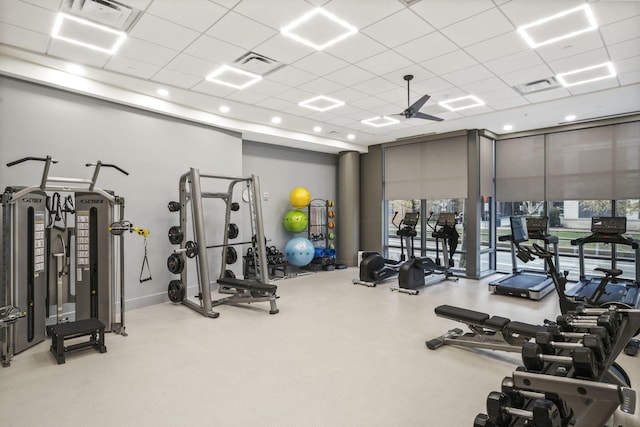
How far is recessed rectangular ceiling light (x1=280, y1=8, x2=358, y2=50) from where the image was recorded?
10.1 feet

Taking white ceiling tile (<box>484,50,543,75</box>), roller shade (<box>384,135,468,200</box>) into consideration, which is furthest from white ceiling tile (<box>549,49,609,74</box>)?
roller shade (<box>384,135,468,200</box>)

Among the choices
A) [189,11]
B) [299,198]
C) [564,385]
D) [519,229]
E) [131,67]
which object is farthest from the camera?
[299,198]

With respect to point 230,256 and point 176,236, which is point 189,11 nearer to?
point 176,236

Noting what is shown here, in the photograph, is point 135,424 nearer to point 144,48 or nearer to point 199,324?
point 199,324

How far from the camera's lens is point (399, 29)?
3281 millimetres

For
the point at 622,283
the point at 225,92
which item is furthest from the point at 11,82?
the point at 622,283

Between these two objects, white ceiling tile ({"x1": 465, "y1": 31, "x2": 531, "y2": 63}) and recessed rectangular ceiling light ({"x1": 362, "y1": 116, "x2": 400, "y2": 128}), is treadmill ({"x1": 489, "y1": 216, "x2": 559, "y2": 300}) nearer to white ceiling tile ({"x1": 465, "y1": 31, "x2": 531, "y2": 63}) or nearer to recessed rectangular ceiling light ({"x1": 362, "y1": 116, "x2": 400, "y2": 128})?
recessed rectangular ceiling light ({"x1": 362, "y1": 116, "x2": 400, "y2": 128})

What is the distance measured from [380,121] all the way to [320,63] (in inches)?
112

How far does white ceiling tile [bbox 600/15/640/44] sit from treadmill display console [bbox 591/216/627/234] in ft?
9.37

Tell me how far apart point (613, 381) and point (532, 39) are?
3090 mm

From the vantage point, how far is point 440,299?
18.5 ft

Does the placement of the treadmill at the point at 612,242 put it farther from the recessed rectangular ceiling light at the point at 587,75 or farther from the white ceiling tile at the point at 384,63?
the white ceiling tile at the point at 384,63

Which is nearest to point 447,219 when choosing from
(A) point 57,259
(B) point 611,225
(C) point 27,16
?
(B) point 611,225

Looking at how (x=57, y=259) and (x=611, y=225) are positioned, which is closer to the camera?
(x=57, y=259)
